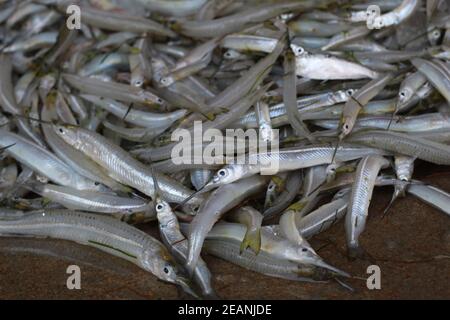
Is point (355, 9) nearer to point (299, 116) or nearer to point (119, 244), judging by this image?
point (299, 116)

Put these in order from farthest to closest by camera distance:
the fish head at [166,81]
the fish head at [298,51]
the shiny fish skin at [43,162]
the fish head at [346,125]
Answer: the fish head at [166,81] → the fish head at [298,51] → the shiny fish skin at [43,162] → the fish head at [346,125]

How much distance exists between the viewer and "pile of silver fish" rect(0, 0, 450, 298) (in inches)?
133

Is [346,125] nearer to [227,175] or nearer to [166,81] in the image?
[227,175]

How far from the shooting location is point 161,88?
169 inches

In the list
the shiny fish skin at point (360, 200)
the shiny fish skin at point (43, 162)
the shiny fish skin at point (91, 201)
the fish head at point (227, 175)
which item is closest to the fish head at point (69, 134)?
the shiny fish skin at point (43, 162)

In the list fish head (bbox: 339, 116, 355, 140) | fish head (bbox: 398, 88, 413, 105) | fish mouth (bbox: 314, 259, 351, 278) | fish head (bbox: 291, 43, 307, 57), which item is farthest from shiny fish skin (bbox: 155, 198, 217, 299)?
fish head (bbox: 398, 88, 413, 105)

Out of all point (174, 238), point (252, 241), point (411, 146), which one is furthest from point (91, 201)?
point (411, 146)

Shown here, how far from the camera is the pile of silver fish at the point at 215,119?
3.38 meters

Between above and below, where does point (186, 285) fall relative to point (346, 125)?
below

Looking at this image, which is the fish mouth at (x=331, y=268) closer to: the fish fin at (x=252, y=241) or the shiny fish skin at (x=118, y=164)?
the fish fin at (x=252, y=241)

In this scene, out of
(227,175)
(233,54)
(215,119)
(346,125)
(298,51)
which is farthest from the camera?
(233,54)

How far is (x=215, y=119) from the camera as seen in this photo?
152 inches

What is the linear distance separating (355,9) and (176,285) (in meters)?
2.47

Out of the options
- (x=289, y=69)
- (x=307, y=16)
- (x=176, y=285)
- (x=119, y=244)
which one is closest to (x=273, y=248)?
(x=176, y=285)
